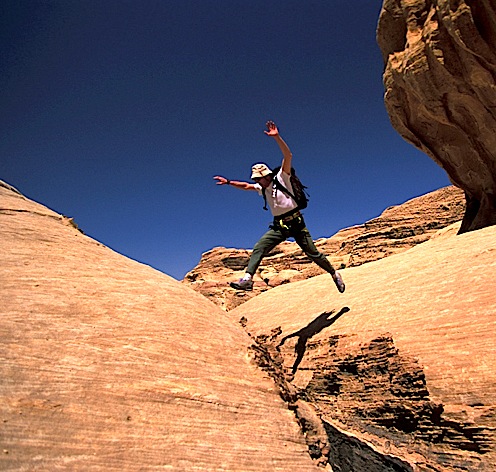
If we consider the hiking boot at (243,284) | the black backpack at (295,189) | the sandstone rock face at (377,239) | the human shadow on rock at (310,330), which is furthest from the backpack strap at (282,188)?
the sandstone rock face at (377,239)

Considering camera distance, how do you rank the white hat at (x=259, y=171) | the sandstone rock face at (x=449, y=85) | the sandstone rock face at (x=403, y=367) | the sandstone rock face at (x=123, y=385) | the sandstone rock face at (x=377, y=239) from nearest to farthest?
the sandstone rock face at (x=123, y=385) → the sandstone rock face at (x=403, y=367) → the white hat at (x=259, y=171) → the sandstone rock face at (x=449, y=85) → the sandstone rock face at (x=377, y=239)

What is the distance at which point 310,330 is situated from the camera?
7035 mm

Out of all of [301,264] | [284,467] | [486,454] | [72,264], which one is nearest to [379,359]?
[486,454]

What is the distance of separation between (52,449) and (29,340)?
1.24m

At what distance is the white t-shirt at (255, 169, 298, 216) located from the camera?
6410mm

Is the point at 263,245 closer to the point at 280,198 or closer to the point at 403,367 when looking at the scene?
the point at 280,198

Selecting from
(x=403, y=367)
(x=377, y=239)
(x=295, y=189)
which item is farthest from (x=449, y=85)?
(x=377, y=239)

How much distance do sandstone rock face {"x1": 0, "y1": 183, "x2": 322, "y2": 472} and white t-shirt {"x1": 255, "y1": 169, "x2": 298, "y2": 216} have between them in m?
2.32

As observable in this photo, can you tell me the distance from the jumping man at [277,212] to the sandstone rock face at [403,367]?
4.62 ft

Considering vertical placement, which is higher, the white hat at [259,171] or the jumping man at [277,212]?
the white hat at [259,171]

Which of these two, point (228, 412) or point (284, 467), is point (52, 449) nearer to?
point (228, 412)

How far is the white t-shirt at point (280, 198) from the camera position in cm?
641

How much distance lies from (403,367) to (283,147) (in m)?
3.76

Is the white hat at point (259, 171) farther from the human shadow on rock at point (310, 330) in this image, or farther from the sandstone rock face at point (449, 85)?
the sandstone rock face at point (449, 85)
